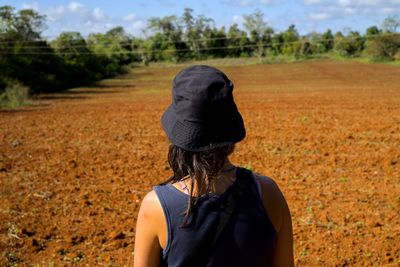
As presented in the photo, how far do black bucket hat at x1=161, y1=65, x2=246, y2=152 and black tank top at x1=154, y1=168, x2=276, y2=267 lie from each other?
162 mm

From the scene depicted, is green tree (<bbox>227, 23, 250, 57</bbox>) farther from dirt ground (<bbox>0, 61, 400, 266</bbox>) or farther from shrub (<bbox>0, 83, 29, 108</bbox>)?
dirt ground (<bbox>0, 61, 400, 266</bbox>)

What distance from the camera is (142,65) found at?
71.0m

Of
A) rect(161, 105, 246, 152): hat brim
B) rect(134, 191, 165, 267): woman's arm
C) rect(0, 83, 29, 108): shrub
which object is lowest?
rect(0, 83, 29, 108): shrub

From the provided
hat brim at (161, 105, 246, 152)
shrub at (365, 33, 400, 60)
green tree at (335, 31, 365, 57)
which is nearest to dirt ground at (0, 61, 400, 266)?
hat brim at (161, 105, 246, 152)

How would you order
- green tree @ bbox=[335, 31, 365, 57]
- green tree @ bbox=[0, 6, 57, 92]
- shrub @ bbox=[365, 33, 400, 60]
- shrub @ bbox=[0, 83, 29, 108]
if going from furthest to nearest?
green tree @ bbox=[335, 31, 365, 57] → shrub @ bbox=[365, 33, 400, 60] → green tree @ bbox=[0, 6, 57, 92] → shrub @ bbox=[0, 83, 29, 108]

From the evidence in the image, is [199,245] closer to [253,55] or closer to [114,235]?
[114,235]

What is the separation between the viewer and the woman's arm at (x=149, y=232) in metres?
1.54

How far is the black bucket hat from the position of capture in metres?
1.50

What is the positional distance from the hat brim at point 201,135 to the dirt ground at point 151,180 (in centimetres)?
376

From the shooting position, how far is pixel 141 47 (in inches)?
3130

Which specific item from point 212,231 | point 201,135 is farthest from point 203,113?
point 212,231

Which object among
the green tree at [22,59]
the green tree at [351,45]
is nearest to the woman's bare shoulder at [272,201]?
the green tree at [22,59]

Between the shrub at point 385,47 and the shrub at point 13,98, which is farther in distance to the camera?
the shrub at point 385,47

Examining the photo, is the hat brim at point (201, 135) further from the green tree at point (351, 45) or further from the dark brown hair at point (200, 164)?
the green tree at point (351, 45)
